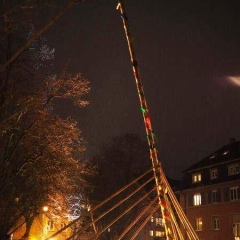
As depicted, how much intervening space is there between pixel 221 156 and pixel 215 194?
13.5 ft

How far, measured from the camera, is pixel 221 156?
44.2 m

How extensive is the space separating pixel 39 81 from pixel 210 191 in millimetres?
31779

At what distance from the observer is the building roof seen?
42.2m

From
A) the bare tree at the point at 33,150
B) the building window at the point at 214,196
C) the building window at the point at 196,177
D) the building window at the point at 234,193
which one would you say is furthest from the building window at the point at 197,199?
the bare tree at the point at 33,150

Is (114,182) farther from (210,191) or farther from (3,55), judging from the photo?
(3,55)

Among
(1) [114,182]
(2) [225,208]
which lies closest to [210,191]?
(2) [225,208]

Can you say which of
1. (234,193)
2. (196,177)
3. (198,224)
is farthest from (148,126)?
(196,177)

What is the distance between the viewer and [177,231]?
10672mm

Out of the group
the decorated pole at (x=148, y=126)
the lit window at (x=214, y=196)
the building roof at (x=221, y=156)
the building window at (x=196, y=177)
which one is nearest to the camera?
the decorated pole at (x=148, y=126)

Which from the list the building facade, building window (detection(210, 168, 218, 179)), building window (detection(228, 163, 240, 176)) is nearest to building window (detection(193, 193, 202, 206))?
the building facade

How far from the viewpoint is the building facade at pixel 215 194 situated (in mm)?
40216

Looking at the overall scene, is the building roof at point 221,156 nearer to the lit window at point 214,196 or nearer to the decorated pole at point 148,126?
the lit window at point 214,196

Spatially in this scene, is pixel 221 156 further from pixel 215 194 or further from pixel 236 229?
pixel 236 229

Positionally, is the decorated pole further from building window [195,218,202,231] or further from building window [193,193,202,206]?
building window [193,193,202,206]
